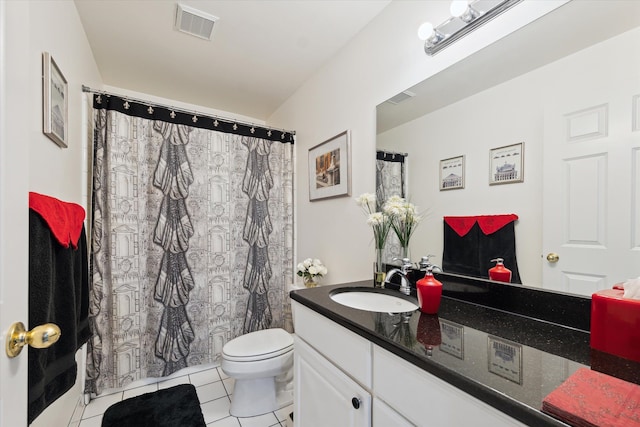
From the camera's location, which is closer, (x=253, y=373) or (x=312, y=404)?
(x=312, y=404)

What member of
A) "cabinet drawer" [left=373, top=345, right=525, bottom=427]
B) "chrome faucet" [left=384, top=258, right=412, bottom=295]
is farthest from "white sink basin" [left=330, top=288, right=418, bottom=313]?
"cabinet drawer" [left=373, top=345, right=525, bottom=427]

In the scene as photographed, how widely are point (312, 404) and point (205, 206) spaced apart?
5.38ft

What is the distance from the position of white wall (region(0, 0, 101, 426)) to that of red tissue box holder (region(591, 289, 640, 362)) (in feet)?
4.36

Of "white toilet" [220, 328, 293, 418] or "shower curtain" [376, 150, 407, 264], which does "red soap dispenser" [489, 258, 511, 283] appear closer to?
"shower curtain" [376, 150, 407, 264]

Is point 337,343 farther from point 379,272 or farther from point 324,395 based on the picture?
point 379,272

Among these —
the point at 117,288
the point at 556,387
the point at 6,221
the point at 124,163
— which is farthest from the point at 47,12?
the point at 556,387

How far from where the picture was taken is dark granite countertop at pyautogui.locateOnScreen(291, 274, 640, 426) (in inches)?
22.2

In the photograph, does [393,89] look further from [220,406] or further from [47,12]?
[220,406]

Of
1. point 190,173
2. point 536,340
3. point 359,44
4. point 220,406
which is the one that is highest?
point 359,44

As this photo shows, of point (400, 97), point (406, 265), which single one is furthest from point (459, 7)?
point (406, 265)

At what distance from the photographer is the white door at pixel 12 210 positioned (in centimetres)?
51

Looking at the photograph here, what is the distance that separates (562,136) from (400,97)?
784 millimetres

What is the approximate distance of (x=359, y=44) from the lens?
1.80 meters

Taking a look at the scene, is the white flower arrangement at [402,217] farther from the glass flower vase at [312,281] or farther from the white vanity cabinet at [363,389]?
the glass flower vase at [312,281]
